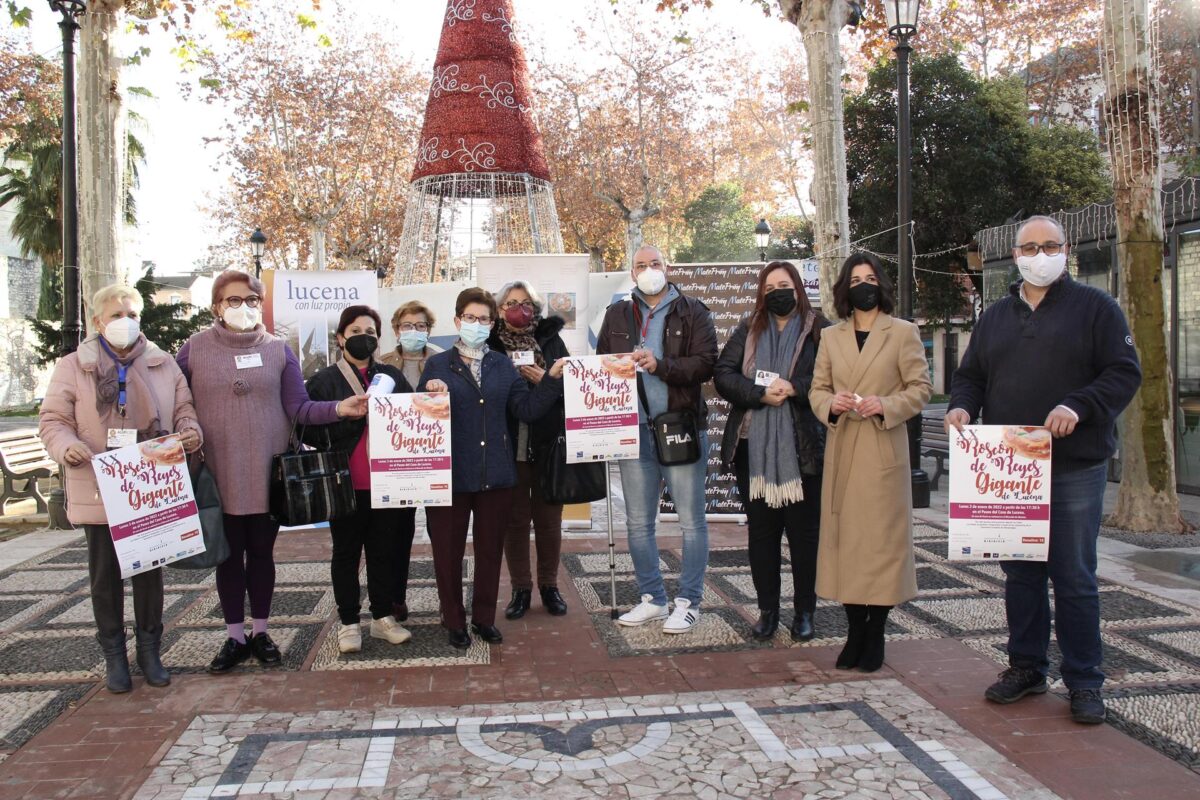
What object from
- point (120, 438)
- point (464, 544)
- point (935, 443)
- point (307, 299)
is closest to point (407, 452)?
point (464, 544)

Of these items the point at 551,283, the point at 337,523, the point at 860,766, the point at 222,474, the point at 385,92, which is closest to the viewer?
the point at 860,766

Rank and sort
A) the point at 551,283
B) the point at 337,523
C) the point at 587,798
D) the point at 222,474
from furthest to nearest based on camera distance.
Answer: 1. the point at 551,283
2. the point at 337,523
3. the point at 222,474
4. the point at 587,798

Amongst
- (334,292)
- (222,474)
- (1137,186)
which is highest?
(1137,186)

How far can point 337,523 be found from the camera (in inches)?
188

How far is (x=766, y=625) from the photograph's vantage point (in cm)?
479

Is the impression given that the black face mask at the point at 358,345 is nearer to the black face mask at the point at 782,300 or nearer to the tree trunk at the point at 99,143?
the black face mask at the point at 782,300

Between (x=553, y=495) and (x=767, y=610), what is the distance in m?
1.30

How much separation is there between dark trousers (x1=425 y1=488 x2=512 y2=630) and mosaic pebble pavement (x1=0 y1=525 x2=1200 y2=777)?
0.66 feet

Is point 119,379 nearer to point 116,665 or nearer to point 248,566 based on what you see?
point 248,566

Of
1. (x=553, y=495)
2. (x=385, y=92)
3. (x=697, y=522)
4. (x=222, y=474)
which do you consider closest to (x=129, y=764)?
(x=222, y=474)

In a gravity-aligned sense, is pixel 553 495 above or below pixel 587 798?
above

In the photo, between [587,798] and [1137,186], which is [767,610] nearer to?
[587,798]

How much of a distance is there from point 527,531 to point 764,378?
1.75 meters

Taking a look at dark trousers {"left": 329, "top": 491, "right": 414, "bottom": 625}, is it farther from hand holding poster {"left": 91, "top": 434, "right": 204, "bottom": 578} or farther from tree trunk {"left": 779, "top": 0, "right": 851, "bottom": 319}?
tree trunk {"left": 779, "top": 0, "right": 851, "bottom": 319}
